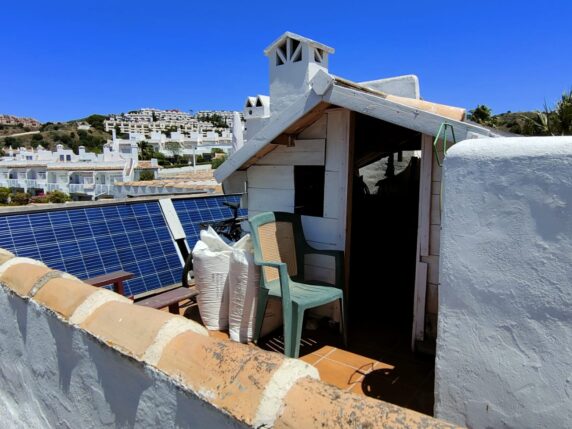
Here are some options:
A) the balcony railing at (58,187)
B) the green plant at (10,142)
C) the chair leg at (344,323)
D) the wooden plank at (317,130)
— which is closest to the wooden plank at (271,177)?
the wooden plank at (317,130)

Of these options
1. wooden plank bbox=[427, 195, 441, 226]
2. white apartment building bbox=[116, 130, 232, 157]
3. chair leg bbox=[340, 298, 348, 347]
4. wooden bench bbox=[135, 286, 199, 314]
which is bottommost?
chair leg bbox=[340, 298, 348, 347]

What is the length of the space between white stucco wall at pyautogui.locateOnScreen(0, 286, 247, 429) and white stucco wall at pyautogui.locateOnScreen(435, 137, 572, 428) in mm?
1312

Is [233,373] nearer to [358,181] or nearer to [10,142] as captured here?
[358,181]

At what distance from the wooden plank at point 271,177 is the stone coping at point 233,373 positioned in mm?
2909

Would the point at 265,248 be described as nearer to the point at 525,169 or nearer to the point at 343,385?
the point at 343,385

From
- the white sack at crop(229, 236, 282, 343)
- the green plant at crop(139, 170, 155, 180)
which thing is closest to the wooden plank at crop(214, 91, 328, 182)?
the white sack at crop(229, 236, 282, 343)

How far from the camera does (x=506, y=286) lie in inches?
69.3

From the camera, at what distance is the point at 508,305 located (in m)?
1.76

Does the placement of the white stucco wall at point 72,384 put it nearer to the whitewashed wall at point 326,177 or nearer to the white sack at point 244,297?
the white sack at point 244,297

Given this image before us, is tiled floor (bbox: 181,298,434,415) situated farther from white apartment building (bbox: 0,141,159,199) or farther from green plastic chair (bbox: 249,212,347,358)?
white apartment building (bbox: 0,141,159,199)

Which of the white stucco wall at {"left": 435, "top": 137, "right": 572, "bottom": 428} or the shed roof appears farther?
the shed roof

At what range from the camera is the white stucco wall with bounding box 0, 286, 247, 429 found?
150 centimetres

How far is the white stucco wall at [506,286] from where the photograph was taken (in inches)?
63.9

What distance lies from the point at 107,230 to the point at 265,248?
3115 millimetres
